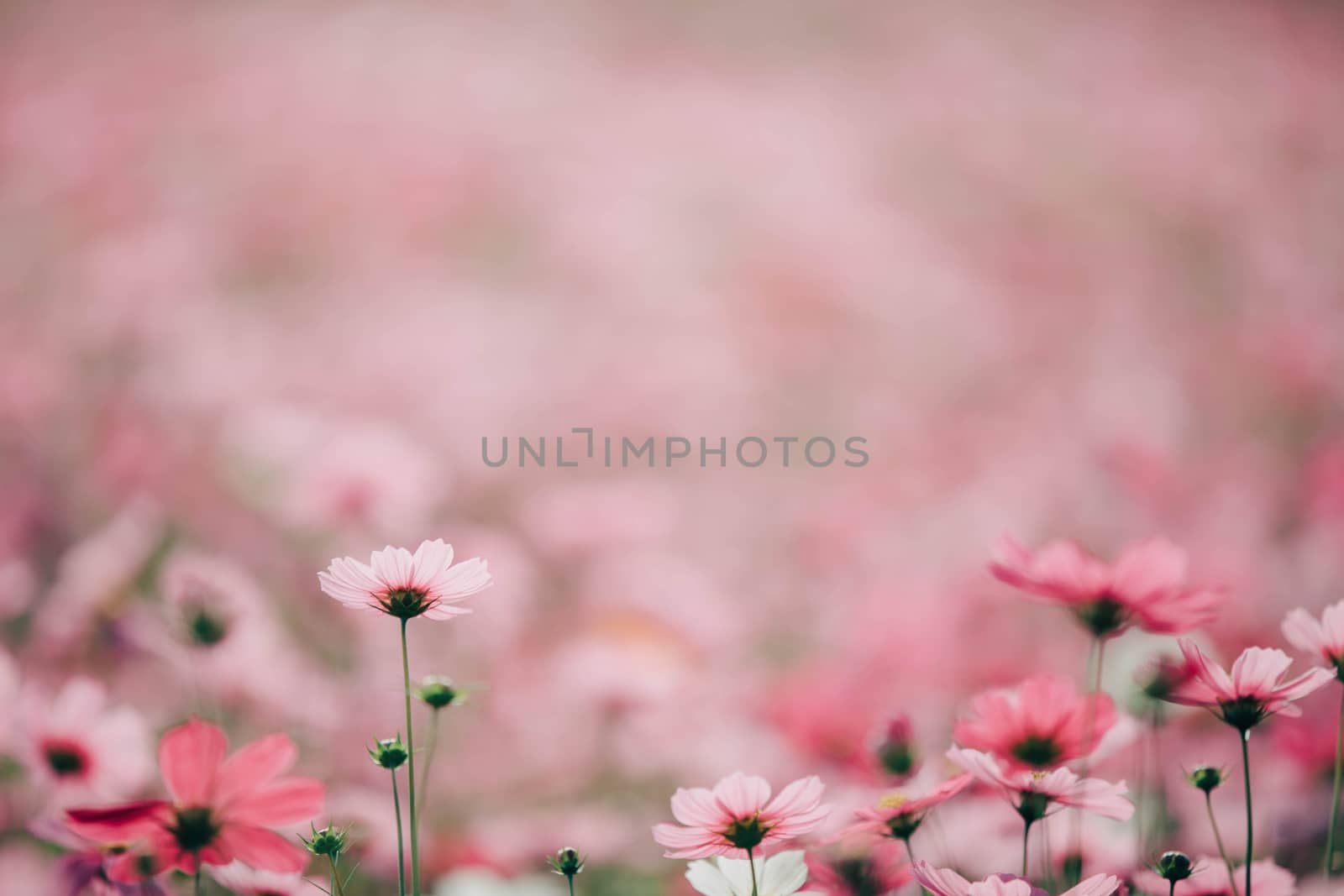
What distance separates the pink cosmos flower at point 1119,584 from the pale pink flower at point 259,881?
0.25 m

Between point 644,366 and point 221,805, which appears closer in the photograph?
point 221,805

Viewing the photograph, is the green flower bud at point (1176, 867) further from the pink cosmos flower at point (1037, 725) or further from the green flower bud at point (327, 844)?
the green flower bud at point (327, 844)

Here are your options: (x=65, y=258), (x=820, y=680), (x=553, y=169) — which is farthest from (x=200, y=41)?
(x=820, y=680)

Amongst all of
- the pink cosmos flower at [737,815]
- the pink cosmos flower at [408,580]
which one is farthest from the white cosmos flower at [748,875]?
the pink cosmos flower at [408,580]

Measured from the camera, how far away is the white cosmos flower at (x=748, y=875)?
0.25 m

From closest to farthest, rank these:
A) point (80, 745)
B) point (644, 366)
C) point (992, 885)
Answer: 1. point (992, 885)
2. point (80, 745)
3. point (644, 366)

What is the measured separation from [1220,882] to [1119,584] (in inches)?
4.0

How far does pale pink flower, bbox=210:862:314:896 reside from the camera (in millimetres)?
256

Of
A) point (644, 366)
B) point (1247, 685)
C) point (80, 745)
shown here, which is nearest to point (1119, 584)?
point (1247, 685)

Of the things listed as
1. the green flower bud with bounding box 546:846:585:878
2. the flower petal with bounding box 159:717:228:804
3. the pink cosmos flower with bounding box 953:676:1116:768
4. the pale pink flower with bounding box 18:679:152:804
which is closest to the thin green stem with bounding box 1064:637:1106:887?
the pink cosmos flower with bounding box 953:676:1116:768

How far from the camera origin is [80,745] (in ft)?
1.07

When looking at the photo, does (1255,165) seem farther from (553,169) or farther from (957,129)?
(553,169)

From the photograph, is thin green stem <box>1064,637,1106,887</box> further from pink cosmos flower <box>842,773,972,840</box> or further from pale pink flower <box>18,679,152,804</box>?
pale pink flower <box>18,679,152,804</box>

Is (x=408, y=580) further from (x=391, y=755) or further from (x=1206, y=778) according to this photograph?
(x=1206, y=778)
